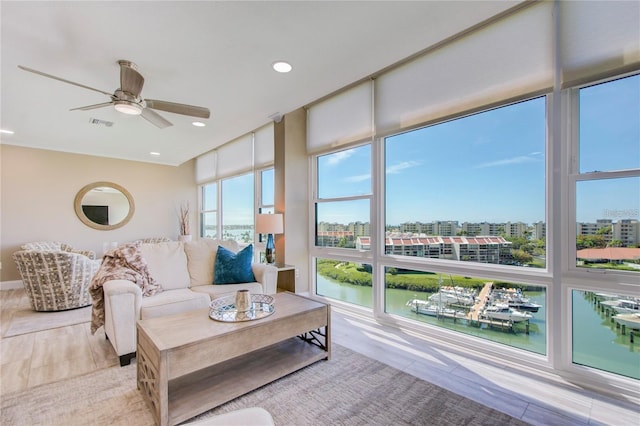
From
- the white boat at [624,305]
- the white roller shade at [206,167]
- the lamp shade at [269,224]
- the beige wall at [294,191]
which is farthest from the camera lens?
the white roller shade at [206,167]

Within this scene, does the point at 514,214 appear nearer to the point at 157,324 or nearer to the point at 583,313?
the point at 583,313

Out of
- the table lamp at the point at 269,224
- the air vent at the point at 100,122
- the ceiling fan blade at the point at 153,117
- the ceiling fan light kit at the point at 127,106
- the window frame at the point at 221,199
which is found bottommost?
the table lamp at the point at 269,224

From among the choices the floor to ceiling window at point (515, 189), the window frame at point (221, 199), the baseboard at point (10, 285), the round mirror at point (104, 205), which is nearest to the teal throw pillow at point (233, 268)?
the floor to ceiling window at point (515, 189)

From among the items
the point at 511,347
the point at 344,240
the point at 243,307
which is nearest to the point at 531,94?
the point at 511,347

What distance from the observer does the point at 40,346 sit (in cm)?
267

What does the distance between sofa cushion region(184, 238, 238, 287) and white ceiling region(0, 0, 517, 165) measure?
169 centimetres

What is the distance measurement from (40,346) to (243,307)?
7.26ft

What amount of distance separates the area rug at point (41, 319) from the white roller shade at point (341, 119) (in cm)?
365

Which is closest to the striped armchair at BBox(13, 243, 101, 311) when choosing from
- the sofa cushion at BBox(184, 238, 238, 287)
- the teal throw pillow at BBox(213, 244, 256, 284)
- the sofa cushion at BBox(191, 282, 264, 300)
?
the sofa cushion at BBox(184, 238, 238, 287)

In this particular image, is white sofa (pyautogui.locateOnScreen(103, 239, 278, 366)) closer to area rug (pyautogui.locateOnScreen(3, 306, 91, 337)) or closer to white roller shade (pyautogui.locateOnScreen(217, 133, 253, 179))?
area rug (pyautogui.locateOnScreen(3, 306, 91, 337))

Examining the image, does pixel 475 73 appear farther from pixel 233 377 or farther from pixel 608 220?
pixel 233 377

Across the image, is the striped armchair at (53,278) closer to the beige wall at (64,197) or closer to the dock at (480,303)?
the beige wall at (64,197)

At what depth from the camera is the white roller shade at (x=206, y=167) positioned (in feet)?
21.0

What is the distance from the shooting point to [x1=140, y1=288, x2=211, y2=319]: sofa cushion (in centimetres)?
243
